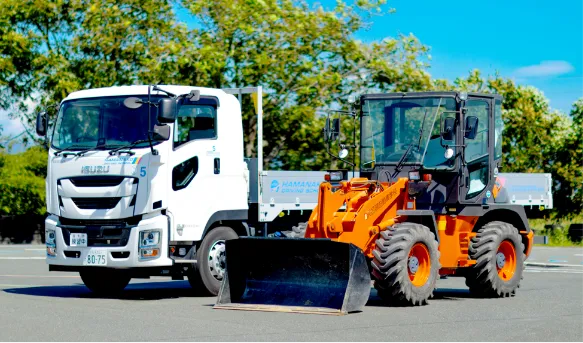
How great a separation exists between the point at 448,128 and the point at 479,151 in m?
1.42

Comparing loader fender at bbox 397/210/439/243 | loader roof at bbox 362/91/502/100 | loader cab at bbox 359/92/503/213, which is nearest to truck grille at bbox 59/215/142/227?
loader cab at bbox 359/92/503/213

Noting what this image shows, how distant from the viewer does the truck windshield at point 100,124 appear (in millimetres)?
15000

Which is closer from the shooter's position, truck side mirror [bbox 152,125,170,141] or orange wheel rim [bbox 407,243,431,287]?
orange wheel rim [bbox 407,243,431,287]

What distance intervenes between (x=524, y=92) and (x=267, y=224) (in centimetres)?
3510

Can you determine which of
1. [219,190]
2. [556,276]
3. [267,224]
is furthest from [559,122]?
[219,190]

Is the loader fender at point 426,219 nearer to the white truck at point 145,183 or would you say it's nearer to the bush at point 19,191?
the white truck at point 145,183

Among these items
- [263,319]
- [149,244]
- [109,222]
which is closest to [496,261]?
[263,319]

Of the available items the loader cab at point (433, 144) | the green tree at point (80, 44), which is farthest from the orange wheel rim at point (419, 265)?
the green tree at point (80, 44)

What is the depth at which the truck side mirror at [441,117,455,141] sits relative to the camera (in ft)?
47.9

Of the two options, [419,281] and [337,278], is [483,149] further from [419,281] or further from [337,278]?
[337,278]

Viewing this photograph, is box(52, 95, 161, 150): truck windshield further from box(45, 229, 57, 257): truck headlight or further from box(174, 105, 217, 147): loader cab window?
box(45, 229, 57, 257): truck headlight

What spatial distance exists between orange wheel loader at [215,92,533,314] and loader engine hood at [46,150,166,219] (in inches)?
60.3

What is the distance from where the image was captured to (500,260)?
15852 millimetres

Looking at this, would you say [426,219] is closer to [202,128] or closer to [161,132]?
[202,128]
